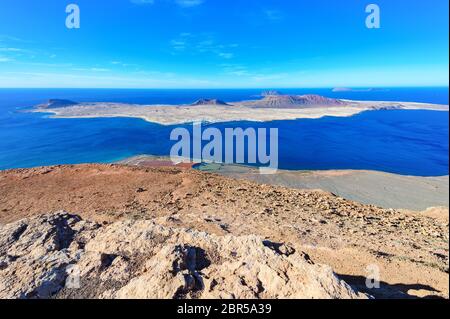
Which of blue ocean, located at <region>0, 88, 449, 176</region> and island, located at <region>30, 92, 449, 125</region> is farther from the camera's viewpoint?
island, located at <region>30, 92, 449, 125</region>

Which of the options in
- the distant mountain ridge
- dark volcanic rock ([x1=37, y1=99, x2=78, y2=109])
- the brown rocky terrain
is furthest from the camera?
the distant mountain ridge

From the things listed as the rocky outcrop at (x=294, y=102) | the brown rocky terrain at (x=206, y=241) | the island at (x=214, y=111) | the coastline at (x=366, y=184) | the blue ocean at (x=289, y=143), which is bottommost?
the coastline at (x=366, y=184)

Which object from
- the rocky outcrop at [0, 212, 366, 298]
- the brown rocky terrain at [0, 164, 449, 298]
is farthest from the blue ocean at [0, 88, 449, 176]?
the rocky outcrop at [0, 212, 366, 298]

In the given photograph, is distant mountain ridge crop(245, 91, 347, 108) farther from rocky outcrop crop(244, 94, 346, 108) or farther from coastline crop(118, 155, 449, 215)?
coastline crop(118, 155, 449, 215)

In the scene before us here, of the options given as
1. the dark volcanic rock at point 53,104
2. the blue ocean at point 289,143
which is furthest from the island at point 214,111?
the blue ocean at point 289,143

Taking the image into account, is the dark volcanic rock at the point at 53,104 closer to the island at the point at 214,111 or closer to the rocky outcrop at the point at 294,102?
the island at the point at 214,111

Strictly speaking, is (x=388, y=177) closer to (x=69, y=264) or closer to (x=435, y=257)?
(x=435, y=257)

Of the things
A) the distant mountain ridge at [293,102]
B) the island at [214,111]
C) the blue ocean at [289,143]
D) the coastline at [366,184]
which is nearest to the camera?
the coastline at [366,184]
